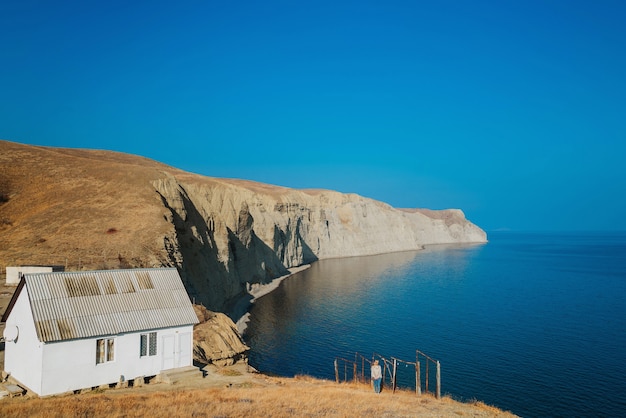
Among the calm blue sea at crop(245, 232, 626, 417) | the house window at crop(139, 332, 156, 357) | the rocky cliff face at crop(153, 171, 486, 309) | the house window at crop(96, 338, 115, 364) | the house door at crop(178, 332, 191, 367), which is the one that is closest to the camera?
the house window at crop(96, 338, 115, 364)

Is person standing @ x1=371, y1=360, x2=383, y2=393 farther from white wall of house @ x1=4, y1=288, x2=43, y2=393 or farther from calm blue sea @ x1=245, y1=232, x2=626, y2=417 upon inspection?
white wall of house @ x1=4, y1=288, x2=43, y2=393

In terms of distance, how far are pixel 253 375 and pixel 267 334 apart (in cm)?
2491

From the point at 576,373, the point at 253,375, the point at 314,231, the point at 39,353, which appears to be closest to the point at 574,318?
the point at 576,373

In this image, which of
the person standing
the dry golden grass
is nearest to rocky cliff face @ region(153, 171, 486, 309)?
the dry golden grass

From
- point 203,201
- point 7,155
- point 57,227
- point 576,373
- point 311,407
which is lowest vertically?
point 576,373

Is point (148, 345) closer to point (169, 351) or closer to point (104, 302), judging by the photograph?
point (169, 351)

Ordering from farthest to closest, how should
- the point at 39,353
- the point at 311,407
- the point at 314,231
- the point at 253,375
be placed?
the point at 314,231 < the point at 253,375 < the point at 39,353 < the point at 311,407

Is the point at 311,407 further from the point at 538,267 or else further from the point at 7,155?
the point at 538,267

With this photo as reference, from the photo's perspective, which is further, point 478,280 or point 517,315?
point 478,280

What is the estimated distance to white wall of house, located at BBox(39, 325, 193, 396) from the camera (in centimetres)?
2359

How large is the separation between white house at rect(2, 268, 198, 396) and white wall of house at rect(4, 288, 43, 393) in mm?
48

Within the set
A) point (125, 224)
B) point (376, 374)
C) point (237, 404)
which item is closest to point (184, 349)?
point (237, 404)

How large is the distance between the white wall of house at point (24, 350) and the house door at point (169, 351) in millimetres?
Result: 6477

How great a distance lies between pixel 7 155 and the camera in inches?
2936
